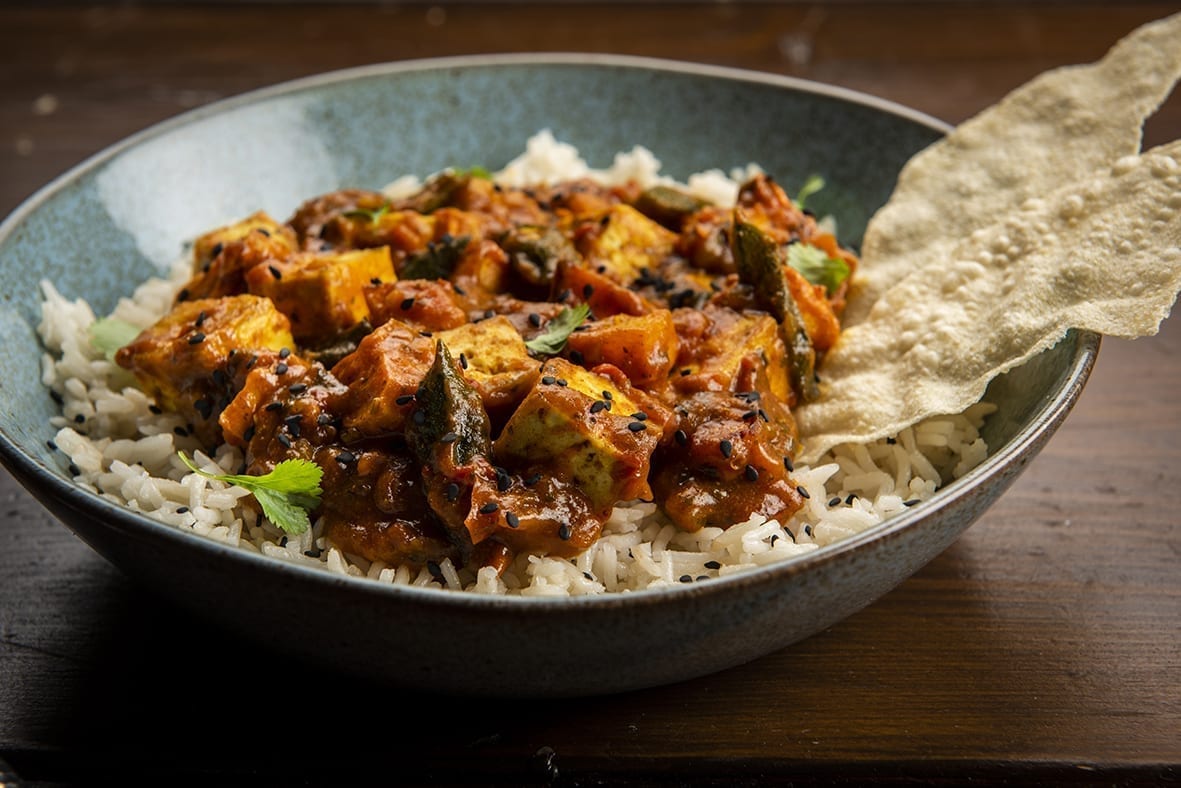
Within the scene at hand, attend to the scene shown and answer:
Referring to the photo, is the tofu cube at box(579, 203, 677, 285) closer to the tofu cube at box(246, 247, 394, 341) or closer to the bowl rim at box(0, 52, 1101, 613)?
the tofu cube at box(246, 247, 394, 341)

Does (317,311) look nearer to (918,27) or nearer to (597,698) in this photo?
(597,698)

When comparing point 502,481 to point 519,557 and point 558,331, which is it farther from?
point 558,331

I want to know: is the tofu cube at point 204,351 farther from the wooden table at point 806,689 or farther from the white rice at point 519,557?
the wooden table at point 806,689

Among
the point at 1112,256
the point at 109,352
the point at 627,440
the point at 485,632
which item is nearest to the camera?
the point at 485,632

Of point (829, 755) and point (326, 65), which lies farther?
point (326, 65)

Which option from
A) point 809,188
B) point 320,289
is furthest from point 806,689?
point 809,188

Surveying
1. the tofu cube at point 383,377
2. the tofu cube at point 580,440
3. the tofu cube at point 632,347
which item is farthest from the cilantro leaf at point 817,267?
the tofu cube at point 383,377

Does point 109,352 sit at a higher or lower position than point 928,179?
lower

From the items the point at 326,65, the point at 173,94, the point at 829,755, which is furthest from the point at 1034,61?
the point at 829,755
